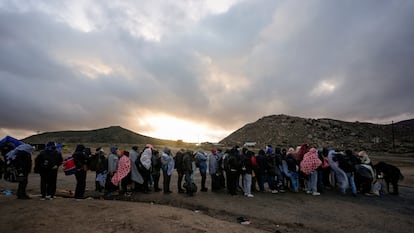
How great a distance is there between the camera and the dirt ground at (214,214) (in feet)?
22.0

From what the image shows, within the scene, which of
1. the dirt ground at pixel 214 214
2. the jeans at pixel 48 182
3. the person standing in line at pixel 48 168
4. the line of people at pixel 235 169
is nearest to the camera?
the dirt ground at pixel 214 214

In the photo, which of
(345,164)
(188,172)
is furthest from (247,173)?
(345,164)

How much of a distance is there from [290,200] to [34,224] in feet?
29.7

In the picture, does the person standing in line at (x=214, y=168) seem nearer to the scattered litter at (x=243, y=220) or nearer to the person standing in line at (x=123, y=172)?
the person standing in line at (x=123, y=172)

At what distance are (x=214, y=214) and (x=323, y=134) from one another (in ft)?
224

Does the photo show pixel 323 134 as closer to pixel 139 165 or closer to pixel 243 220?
pixel 139 165

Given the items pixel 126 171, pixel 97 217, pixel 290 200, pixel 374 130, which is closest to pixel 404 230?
pixel 290 200

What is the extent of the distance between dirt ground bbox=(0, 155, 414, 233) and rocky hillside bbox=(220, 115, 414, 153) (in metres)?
49.8

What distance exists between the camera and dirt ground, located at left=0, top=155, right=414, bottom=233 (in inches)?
264

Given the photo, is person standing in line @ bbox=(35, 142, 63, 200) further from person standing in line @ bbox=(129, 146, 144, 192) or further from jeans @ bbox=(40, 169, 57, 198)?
person standing in line @ bbox=(129, 146, 144, 192)

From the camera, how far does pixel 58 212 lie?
7.74 m

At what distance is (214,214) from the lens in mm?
8844

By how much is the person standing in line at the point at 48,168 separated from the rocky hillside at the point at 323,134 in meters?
54.0

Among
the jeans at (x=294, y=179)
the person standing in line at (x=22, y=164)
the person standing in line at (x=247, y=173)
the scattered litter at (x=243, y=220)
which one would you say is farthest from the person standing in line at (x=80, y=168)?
the jeans at (x=294, y=179)
